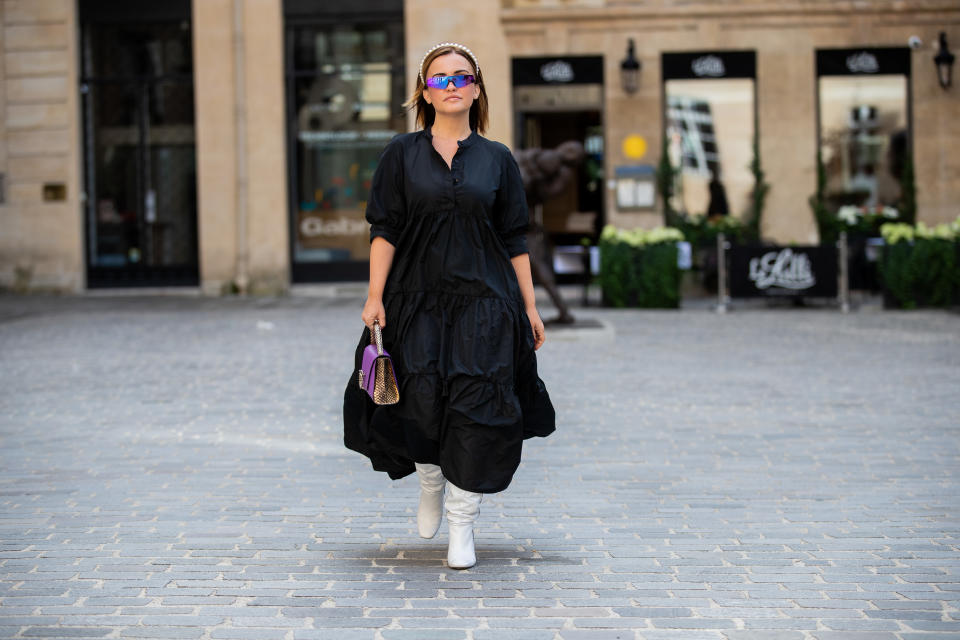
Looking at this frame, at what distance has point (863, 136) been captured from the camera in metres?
21.9

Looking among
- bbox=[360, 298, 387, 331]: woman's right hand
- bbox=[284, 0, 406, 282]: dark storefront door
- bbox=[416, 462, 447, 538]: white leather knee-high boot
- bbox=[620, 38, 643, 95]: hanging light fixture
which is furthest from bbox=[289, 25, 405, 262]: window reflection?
bbox=[360, 298, 387, 331]: woman's right hand

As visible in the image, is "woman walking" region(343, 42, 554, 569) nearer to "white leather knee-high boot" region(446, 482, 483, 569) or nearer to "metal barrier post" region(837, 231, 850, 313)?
"white leather knee-high boot" region(446, 482, 483, 569)

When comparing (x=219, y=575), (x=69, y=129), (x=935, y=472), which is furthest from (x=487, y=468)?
(x=69, y=129)

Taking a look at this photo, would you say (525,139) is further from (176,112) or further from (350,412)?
(350,412)

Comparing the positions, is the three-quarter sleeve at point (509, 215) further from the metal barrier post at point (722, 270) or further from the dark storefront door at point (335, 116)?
the dark storefront door at point (335, 116)

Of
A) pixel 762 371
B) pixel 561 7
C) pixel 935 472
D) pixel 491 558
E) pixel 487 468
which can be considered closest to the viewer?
pixel 487 468

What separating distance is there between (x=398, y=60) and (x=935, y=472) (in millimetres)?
16384

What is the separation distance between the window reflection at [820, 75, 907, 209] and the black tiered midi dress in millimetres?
17660

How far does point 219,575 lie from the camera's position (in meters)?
4.80

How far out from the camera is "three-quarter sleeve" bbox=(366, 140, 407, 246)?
495 cm

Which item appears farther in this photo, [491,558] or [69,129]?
[69,129]

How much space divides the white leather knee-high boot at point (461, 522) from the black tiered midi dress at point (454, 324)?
13 centimetres

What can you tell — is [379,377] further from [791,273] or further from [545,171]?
[791,273]

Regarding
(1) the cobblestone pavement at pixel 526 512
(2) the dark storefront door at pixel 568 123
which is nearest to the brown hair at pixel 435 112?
(1) the cobblestone pavement at pixel 526 512
